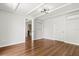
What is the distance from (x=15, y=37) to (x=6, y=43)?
0.57m

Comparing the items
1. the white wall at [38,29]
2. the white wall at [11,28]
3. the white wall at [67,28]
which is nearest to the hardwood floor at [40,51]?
the white wall at [11,28]

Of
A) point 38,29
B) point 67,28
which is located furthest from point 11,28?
point 67,28

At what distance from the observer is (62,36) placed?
160 inches

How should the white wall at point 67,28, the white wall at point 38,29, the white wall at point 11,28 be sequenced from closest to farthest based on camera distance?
the white wall at point 11,28, the white wall at point 67,28, the white wall at point 38,29

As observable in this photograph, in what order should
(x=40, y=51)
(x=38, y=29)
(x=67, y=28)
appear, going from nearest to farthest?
(x=40, y=51) → (x=67, y=28) → (x=38, y=29)

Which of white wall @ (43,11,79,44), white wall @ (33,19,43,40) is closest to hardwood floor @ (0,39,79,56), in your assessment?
white wall @ (43,11,79,44)

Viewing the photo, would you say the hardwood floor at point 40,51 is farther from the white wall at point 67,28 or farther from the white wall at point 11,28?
the white wall at point 67,28

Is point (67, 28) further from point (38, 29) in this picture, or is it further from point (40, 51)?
point (38, 29)

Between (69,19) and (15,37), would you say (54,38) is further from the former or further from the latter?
(15,37)

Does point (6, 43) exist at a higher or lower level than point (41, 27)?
lower

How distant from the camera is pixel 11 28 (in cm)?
352

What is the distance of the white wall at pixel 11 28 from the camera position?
3.17 metres

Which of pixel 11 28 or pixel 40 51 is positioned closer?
pixel 40 51

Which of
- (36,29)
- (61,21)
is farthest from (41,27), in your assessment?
(61,21)
